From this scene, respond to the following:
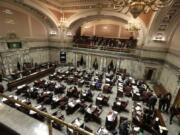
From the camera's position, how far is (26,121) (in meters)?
2.32

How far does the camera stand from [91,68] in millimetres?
18172

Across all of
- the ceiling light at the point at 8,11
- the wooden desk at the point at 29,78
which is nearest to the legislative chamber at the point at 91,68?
the wooden desk at the point at 29,78

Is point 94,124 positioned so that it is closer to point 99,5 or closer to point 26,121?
point 26,121

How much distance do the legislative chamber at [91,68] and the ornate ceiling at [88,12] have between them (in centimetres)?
7

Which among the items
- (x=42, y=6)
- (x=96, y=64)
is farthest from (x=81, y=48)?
(x=42, y=6)

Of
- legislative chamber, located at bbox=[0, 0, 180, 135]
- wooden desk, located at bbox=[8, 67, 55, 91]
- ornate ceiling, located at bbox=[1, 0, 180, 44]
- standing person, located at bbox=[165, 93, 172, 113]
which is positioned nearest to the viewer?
legislative chamber, located at bbox=[0, 0, 180, 135]

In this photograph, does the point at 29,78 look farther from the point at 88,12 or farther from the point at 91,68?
the point at 88,12

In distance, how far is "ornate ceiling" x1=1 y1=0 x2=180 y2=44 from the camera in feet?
35.6

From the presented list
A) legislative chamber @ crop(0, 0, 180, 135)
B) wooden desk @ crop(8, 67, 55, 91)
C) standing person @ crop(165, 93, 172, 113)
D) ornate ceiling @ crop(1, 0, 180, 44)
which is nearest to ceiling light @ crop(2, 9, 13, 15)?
legislative chamber @ crop(0, 0, 180, 135)

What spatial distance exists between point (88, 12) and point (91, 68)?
7940 millimetres

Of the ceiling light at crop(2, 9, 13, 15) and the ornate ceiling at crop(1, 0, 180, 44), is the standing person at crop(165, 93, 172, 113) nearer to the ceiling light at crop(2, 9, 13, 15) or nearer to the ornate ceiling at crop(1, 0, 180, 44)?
the ornate ceiling at crop(1, 0, 180, 44)

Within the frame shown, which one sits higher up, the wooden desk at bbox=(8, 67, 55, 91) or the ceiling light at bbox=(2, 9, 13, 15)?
the ceiling light at bbox=(2, 9, 13, 15)

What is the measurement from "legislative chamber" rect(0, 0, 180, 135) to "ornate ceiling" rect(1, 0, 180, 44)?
69mm

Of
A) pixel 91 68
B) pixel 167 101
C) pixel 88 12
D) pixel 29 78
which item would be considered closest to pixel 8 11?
pixel 29 78
